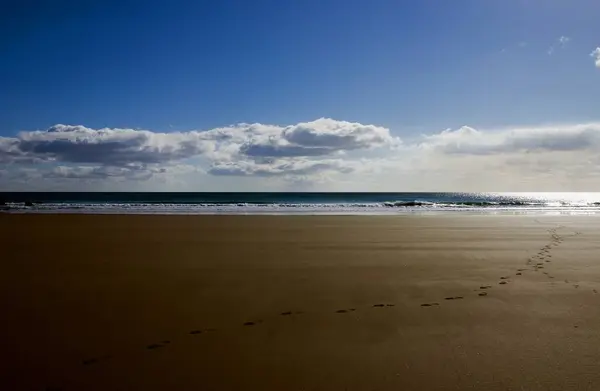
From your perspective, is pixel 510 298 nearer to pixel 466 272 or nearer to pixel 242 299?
pixel 466 272

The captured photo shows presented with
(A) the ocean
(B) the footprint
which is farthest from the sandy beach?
(A) the ocean

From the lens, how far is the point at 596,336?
4.59 metres

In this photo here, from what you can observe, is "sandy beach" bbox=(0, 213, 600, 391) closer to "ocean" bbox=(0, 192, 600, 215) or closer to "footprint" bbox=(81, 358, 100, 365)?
"footprint" bbox=(81, 358, 100, 365)

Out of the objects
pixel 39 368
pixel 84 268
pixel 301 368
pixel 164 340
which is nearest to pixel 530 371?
pixel 301 368

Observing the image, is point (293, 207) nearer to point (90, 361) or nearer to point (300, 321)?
point (300, 321)

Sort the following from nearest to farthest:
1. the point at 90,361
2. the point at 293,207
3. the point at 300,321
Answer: the point at 90,361
the point at 300,321
the point at 293,207

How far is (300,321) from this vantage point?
515 cm

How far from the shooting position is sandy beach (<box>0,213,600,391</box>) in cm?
373

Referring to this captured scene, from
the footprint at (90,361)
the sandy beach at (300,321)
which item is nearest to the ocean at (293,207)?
the sandy beach at (300,321)

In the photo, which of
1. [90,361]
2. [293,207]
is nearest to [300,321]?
[90,361]

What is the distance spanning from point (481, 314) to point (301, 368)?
275cm

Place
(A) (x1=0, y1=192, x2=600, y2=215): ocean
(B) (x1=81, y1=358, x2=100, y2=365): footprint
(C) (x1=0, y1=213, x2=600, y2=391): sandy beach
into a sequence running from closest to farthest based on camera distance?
1. (C) (x1=0, y1=213, x2=600, y2=391): sandy beach
2. (B) (x1=81, y1=358, x2=100, y2=365): footprint
3. (A) (x1=0, y1=192, x2=600, y2=215): ocean

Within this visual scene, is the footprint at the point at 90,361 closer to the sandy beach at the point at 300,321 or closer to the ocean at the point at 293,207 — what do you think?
the sandy beach at the point at 300,321

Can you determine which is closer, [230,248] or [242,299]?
[242,299]
